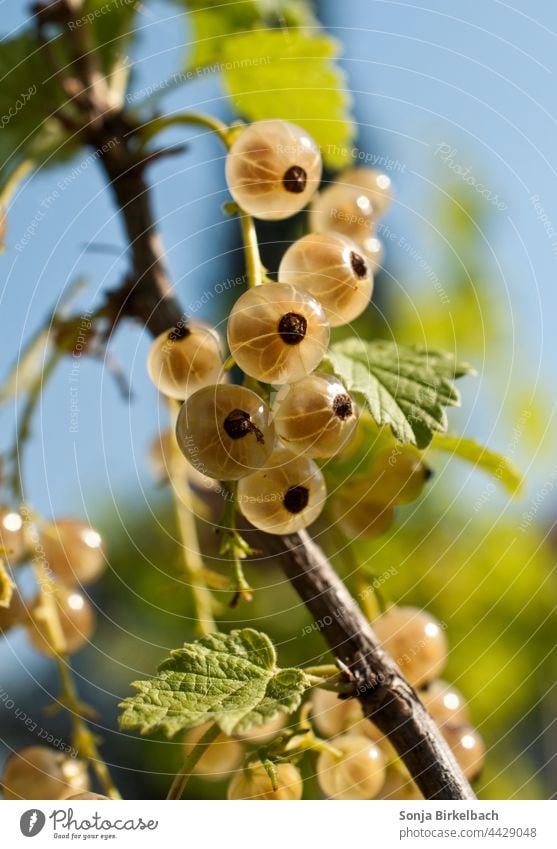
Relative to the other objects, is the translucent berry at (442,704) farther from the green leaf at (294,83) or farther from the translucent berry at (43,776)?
the green leaf at (294,83)

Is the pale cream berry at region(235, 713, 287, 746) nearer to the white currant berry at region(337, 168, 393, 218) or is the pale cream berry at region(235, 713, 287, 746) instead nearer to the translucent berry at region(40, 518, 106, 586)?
the translucent berry at region(40, 518, 106, 586)

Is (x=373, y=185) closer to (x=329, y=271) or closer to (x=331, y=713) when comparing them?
(x=329, y=271)
